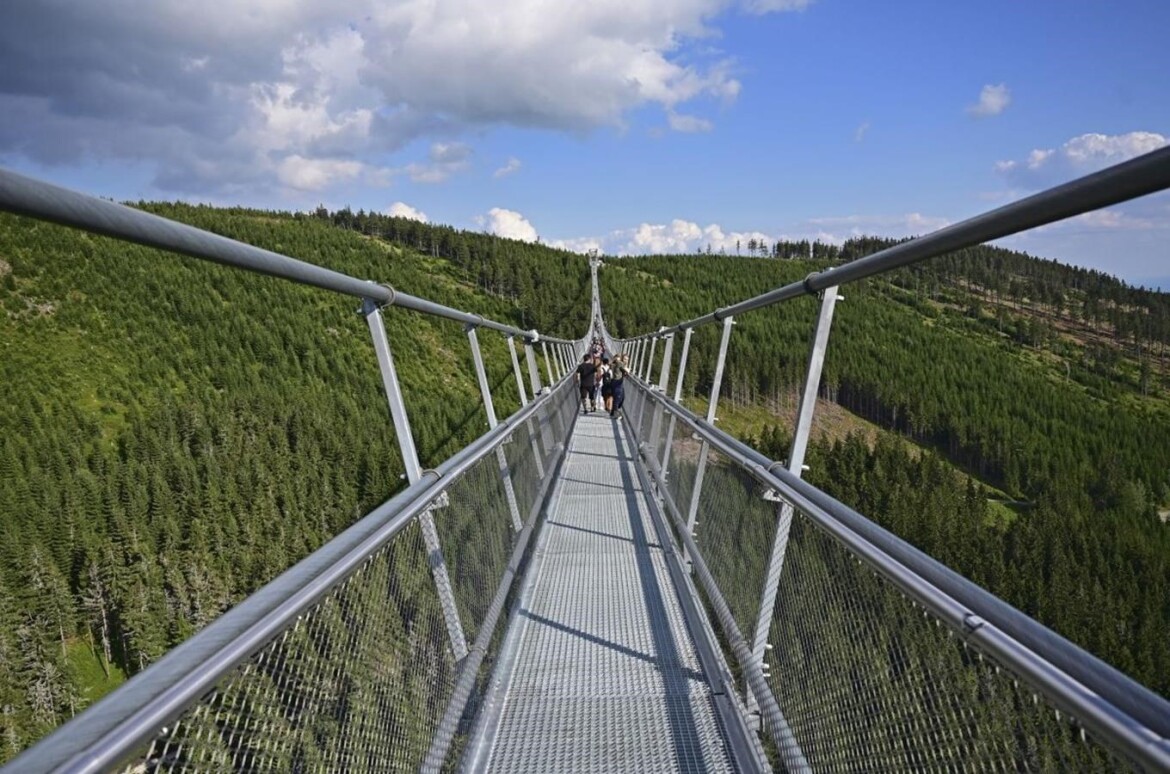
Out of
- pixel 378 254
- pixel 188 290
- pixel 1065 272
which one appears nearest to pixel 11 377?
pixel 188 290

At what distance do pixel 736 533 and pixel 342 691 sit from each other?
6.08 feet

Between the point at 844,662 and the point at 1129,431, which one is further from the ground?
the point at 1129,431

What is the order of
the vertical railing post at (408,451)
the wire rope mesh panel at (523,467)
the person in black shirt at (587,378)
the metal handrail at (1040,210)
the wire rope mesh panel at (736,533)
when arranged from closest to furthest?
the metal handrail at (1040,210) < the vertical railing post at (408,451) < the wire rope mesh panel at (736,533) < the wire rope mesh panel at (523,467) < the person in black shirt at (587,378)

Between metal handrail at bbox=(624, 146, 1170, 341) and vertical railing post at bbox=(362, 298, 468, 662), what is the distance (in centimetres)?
142

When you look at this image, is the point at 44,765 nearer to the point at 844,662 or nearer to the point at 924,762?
the point at 924,762

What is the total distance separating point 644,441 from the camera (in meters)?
8.04

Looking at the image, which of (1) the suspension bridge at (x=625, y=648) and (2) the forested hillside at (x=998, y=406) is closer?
(1) the suspension bridge at (x=625, y=648)

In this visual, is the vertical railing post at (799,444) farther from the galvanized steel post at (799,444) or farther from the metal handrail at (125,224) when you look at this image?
the metal handrail at (125,224)

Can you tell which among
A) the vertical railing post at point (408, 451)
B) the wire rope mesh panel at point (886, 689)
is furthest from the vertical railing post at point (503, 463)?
the wire rope mesh panel at point (886, 689)

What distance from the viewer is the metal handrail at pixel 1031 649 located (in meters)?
0.76

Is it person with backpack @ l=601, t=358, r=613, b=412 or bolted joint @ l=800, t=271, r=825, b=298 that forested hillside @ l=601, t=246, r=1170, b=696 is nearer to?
bolted joint @ l=800, t=271, r=825, b=298

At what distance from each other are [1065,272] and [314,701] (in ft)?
473

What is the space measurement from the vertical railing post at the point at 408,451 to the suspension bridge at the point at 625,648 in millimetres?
12

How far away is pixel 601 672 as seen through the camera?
325 cm
